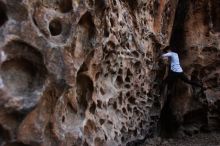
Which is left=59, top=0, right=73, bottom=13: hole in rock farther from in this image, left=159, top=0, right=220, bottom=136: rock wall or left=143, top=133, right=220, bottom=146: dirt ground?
A: left=159, top=0, right=220, bottom=136: rock wall

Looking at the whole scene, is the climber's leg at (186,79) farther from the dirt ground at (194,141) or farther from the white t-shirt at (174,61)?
the dirt ground at (194,141)

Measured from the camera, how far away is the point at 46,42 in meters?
4.02

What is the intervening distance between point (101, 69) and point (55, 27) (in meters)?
1.18

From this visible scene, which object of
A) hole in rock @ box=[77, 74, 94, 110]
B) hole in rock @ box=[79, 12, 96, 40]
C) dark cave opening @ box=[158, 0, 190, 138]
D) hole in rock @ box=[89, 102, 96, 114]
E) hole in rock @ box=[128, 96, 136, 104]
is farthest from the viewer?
dark cave opening @ box=[158, 0, 190, 138]

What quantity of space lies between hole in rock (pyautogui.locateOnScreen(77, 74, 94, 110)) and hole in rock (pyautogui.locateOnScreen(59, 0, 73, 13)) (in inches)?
29.7

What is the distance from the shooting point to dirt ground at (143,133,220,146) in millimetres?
6782

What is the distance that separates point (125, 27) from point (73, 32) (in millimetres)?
1639

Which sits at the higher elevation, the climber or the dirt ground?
the climber

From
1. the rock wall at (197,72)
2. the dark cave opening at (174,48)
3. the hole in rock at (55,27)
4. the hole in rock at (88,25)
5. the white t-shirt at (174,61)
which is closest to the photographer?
the hole in rock at (55,27)

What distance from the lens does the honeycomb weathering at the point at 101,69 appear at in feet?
12.8

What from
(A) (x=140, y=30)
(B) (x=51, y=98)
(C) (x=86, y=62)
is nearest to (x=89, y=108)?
A: (C) (x=86, y=62)

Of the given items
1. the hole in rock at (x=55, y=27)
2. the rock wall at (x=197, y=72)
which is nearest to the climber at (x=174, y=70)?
the rock wall at (x=197, y=72)

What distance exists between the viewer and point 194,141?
698 centimetres

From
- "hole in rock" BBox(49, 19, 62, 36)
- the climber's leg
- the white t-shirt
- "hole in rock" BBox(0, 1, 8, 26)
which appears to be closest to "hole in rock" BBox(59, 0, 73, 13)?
"hole in rock" BBox(49, 19, 62, 36)
